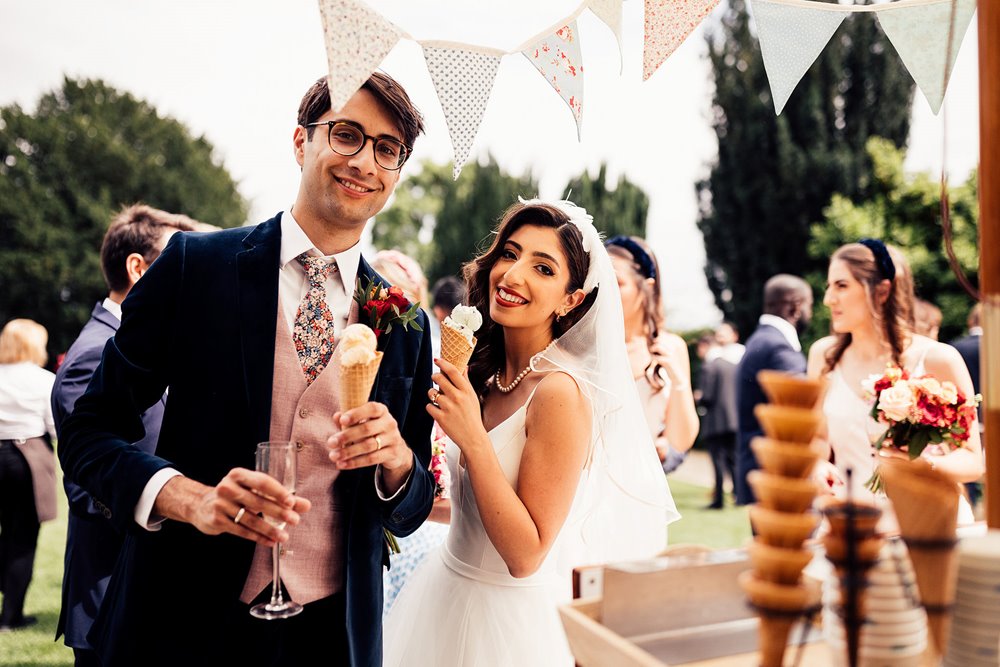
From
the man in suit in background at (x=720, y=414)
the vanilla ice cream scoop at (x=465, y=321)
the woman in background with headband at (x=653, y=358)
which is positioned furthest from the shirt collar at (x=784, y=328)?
the man in suit in background at (x=720, y=414)

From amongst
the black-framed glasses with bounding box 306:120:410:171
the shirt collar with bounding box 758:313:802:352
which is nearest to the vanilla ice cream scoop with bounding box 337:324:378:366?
the black-framed glasses with bounding box 306:120:410:171

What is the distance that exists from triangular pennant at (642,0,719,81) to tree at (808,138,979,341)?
15.4 m

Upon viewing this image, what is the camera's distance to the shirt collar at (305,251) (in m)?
2.11

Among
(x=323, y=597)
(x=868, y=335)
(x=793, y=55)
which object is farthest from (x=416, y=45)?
(x=868, y=335)

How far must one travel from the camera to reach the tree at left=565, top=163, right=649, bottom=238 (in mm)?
27859

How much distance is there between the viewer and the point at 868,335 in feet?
14.1

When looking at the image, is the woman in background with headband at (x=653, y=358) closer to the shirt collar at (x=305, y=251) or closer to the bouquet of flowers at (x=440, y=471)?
the bouquet of flowers at (x=440, y=471)

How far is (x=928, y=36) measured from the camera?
2639 millimetres

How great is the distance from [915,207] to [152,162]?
28.6m

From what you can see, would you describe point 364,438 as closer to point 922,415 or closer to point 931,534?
point 931,534

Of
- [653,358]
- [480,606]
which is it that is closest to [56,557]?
[653,358]

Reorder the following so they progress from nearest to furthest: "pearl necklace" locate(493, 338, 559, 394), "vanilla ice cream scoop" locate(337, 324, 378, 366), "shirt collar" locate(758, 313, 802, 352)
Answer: "vanilla ice cream scoop" locate(337, 324, 378, 366) < "pearl necklace" locate(493, 338, 559, 394) < "shirt collar" locate(758, 313, 802, 352)

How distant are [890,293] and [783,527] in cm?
363

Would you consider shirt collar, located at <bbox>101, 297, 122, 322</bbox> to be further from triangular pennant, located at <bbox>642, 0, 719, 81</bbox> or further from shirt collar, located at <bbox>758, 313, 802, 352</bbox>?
shirt collar, located at <bbox>758, 313, 802, 352</bbox>
